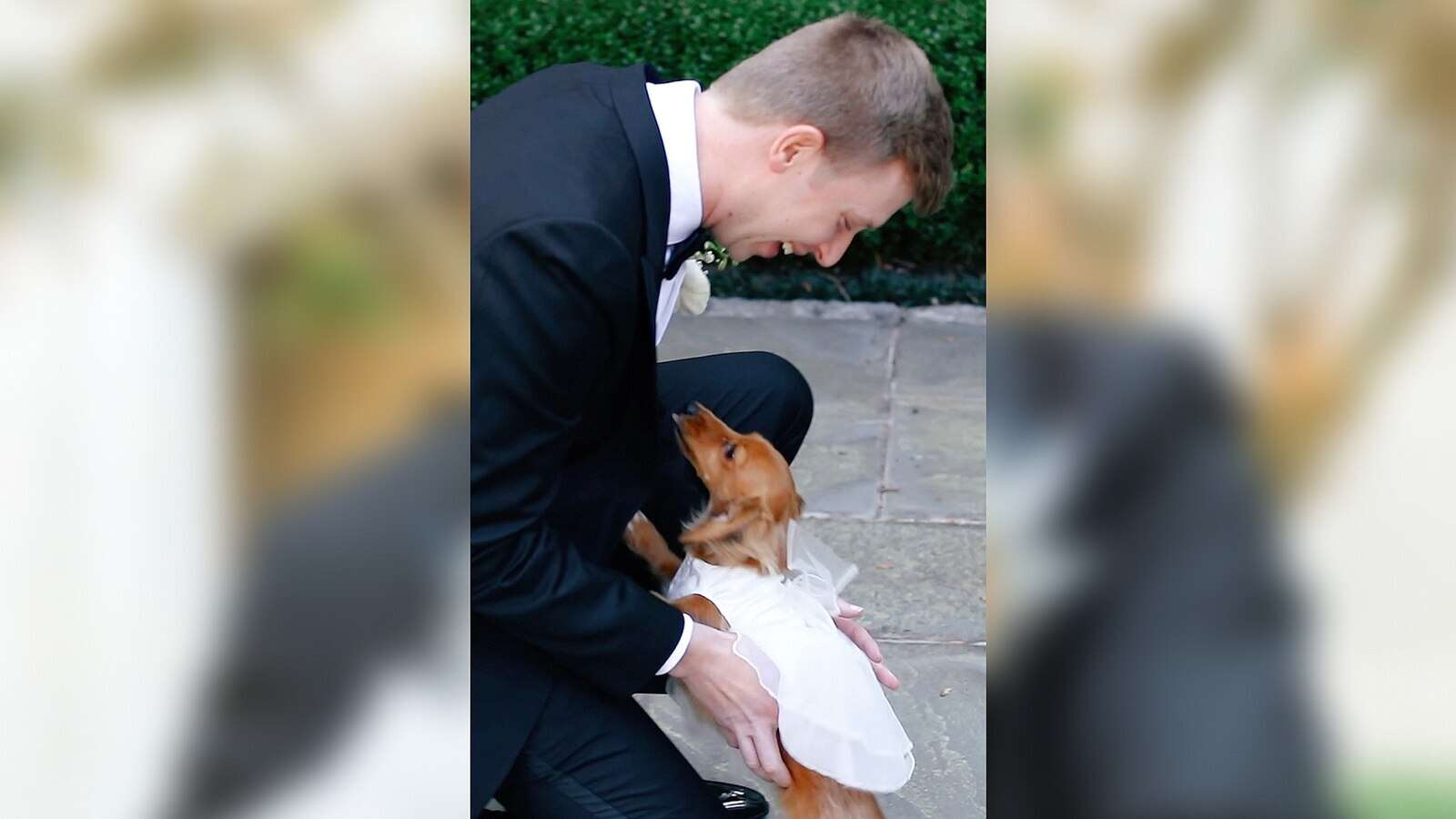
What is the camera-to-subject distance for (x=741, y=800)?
2.80 meters

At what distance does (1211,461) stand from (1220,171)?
288mm

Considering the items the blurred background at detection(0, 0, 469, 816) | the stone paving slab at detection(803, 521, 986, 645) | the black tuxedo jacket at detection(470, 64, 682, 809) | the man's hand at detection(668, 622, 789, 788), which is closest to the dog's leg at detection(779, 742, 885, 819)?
the man's hand at detection(668, 622, 789, 788)

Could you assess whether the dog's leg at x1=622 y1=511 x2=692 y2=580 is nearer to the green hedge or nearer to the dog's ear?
the dog's ear

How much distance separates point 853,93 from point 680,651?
2.72ft

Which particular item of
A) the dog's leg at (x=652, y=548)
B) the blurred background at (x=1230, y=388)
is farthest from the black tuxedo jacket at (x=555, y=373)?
the blurred background at (x=1230, y=388)

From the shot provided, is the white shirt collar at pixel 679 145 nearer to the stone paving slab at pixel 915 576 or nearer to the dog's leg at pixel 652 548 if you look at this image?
the dog's leg at pixel 652 548

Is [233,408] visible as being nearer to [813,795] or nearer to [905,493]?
[813,795]

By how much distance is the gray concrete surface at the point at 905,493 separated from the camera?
3.09 m

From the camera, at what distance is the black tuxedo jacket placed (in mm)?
1848

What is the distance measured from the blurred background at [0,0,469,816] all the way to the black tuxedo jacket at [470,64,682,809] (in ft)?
0.89

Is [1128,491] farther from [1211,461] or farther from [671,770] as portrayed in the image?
[671,770]

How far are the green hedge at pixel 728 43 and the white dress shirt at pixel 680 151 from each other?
12.1 feet

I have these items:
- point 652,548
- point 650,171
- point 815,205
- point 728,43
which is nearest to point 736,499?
point 652,548

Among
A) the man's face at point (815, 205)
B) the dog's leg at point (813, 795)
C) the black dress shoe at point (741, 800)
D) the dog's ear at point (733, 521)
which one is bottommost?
the black dress shoe at point (741, 800)
